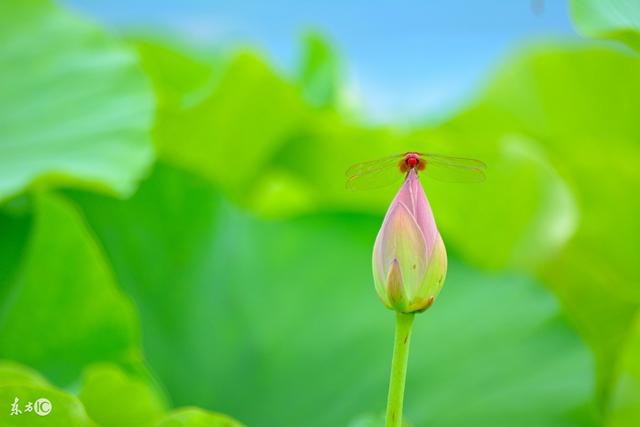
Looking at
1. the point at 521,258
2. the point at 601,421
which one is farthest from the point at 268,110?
the point at 601,421

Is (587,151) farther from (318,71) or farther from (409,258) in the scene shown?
A: (409,258)

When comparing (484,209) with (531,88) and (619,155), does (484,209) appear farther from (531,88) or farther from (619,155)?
(531,88)

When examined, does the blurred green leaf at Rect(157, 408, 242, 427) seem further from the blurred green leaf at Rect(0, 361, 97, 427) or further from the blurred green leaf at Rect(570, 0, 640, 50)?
the blurred green leaf at Rect(570, 0, 640, 50)

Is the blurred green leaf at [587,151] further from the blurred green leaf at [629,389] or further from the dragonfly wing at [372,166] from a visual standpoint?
the dragonfly wing at [372,166]

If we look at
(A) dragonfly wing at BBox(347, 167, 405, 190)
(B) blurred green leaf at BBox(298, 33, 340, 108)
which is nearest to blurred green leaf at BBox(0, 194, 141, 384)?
(A) dragonfly wing at BBox(347, 167, 405, 190)

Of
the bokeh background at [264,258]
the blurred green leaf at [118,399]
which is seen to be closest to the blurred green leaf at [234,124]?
the bokeh background at [264,258]

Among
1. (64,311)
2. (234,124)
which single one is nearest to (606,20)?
(64,311)
